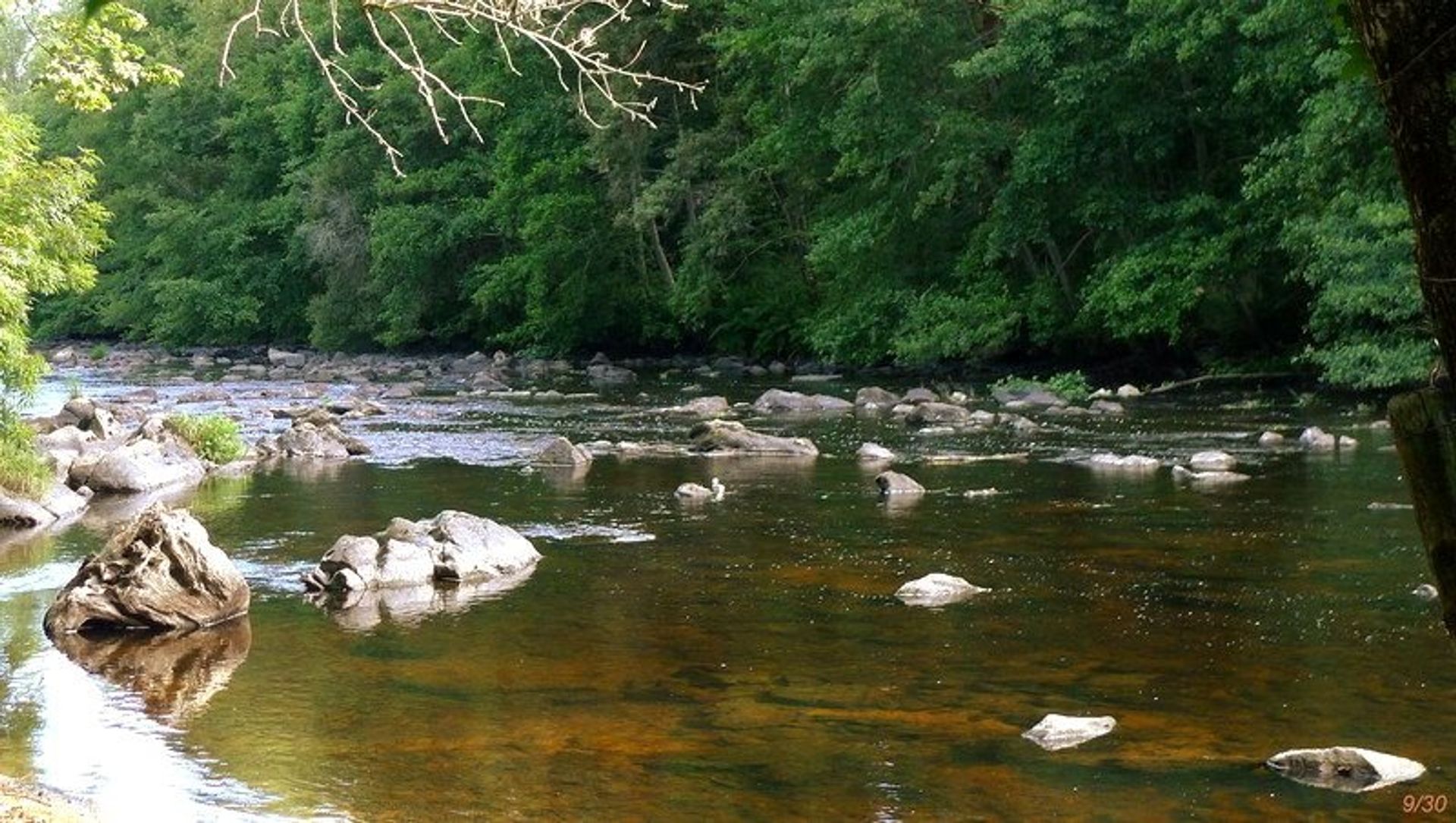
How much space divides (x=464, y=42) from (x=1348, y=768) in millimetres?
30329

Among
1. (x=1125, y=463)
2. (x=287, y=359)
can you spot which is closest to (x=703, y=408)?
(x=1125, y=463)

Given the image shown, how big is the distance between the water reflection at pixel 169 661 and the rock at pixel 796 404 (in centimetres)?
1528

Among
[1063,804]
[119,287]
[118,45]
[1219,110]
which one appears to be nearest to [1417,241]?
[1063,804]

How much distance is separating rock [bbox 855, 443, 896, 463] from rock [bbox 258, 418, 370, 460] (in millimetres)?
6260

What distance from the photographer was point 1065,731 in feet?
26.2

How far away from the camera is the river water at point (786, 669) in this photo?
24.4ft

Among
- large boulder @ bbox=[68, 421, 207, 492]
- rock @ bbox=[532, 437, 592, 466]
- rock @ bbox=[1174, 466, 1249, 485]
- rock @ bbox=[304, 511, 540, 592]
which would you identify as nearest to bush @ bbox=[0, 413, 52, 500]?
large boulder @ bbox=[68, 421, 207, 492]

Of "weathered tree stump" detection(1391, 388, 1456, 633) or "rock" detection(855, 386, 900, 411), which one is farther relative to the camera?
"rock" detection(855, 386, 900, 411)

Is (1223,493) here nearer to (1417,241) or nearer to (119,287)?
(1417,241)

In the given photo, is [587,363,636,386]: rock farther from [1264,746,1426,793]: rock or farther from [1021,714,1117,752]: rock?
[1264,746,1426,793]: rock

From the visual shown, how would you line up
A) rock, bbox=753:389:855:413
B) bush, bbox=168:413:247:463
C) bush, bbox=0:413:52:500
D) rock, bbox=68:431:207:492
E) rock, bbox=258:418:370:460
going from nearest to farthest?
1. bush, bbox=0:413:52:500
2. rock, bbox=68:431:207:492
3. bush, bbox=168:413:247:463
4. rock, bbox=258:418:370:460
5. rock, bbox=753:389:855:413

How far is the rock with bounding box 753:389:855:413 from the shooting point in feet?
84.8

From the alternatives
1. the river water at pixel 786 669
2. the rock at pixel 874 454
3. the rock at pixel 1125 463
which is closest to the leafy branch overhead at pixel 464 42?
the river water at pixel 786 669

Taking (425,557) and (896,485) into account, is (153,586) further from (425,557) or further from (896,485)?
(896,485)
